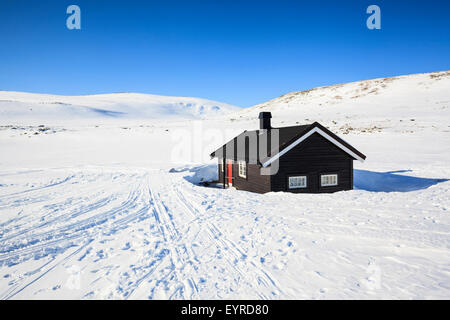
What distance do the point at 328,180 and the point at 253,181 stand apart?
16.0 feet

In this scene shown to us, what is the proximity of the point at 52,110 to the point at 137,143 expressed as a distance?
72.2 metres

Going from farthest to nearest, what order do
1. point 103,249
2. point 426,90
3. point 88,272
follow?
1. point 426,90
2. point 103,249
3. point 88,272

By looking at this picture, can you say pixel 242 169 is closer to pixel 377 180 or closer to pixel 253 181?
pixel 253 181

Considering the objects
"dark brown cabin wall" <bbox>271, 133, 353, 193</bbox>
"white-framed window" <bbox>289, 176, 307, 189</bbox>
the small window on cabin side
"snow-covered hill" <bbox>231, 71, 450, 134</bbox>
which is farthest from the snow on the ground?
"snow-covered hill" <bbox>231, 71, 450, 134</bbox>

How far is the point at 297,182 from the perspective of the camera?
16.4 meters

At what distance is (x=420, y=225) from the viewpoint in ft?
25.0

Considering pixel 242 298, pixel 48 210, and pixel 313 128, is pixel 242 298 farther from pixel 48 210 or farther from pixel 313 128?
pixel 313 128

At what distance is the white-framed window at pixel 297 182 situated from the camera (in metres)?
16.3

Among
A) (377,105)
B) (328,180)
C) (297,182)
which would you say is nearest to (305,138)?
(297,182)

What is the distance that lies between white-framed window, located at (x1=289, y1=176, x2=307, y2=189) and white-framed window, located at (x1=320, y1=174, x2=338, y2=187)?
1.30 metres

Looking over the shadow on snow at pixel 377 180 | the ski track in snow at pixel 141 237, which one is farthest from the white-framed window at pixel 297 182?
the ski track in snow at pixel 141 237

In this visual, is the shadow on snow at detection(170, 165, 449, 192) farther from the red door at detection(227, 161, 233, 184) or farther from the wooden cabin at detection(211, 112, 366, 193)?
the wooden cabin at detection(211, 112, 366, 193)

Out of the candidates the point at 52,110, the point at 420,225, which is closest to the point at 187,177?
the point at 420,225

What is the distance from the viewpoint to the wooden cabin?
15.9 meters
